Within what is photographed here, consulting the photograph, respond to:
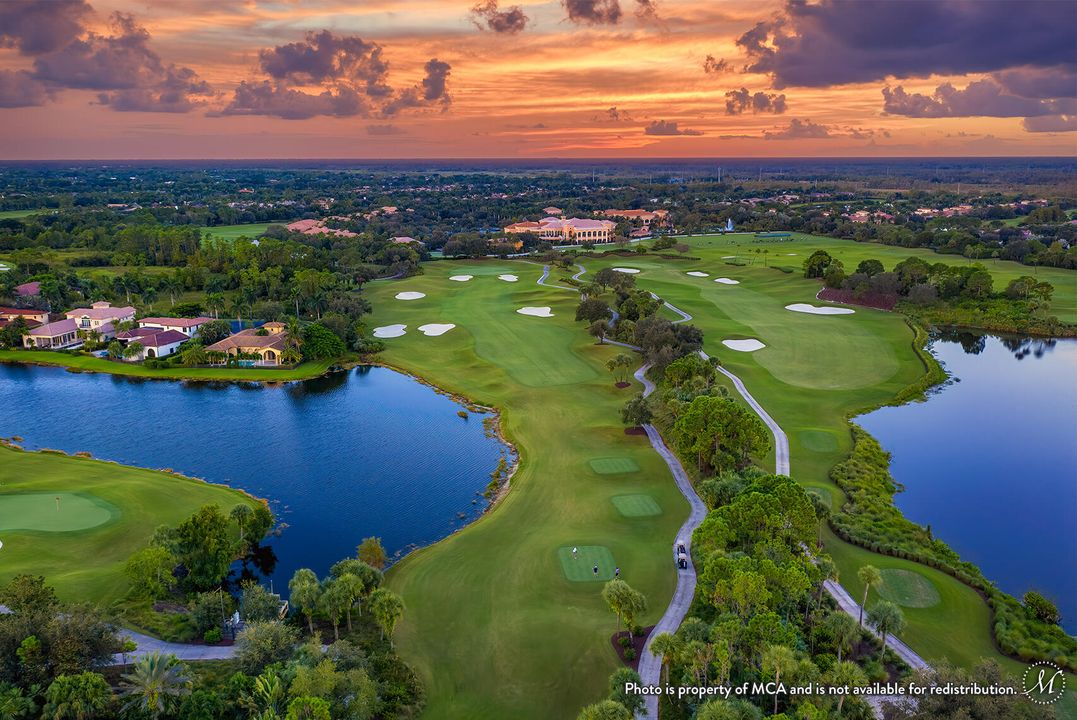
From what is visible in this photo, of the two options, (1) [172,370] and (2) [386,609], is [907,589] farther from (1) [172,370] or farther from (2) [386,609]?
(1) [172,370]

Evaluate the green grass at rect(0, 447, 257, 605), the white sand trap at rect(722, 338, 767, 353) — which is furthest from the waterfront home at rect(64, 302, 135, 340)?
the white sand trap at rect(722, 338, 767, 353)

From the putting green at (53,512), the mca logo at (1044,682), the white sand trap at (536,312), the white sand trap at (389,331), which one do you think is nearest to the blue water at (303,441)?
the putting green at (53,512)

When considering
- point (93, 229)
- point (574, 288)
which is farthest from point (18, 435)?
point (93, 229)

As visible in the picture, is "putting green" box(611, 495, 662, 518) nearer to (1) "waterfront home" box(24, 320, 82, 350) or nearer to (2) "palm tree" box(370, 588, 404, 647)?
(2) "palm tree" box(370, 588, 404, 647)

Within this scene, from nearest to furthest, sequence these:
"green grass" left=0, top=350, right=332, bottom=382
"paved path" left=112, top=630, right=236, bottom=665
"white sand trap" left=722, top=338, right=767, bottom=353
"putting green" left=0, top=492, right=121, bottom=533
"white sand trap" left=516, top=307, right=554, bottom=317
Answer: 1. "paved path" left=112, top=630, right=236, bottom=665
2. "putting green" left=0, top=492, right=121, bottom=533
3. "green grass" left=0, top=350, right=332, bottom=382
4. "white sand trap" left=722, top=338, right=767, bottom=353
5. "white sand trap" left=516, top=307, right=554, bottom=317

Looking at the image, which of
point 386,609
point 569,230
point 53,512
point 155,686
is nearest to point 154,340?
point 53,512

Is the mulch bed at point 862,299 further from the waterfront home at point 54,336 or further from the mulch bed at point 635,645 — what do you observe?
the waterfront home at point 54,336
